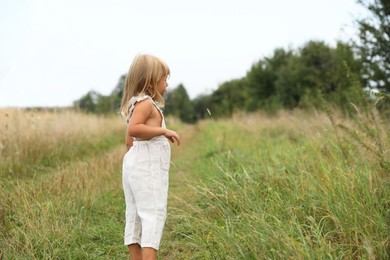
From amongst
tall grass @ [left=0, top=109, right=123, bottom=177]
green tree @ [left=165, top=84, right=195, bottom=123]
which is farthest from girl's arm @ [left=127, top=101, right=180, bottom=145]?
green tree @ [left=165, top=84, right=195, bottom=123]

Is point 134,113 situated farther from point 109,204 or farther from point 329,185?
point 109,204

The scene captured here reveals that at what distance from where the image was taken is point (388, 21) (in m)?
6.22

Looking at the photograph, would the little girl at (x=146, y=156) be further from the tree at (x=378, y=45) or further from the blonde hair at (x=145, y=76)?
the tree at (x=378, y=45)

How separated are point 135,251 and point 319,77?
2006cm

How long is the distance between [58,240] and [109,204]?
122 centimetres

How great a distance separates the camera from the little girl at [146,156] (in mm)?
2189

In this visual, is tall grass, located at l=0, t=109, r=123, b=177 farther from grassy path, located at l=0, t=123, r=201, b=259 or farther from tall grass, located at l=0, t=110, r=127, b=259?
grassy path, located at l=0, t=123, r=201, b=259

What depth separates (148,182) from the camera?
2211mm

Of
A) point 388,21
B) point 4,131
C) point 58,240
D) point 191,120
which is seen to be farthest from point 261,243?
point 191,120

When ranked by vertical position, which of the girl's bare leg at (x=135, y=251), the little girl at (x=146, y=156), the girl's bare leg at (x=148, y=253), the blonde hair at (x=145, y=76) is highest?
the blonde hair at (x=145, y=76)

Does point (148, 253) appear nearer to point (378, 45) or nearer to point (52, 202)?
Result: point (52, 202)

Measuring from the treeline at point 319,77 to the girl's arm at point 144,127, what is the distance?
2.20ft

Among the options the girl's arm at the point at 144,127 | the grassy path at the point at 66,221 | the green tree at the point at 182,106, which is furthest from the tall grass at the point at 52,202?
the green tree at the point at 182,106

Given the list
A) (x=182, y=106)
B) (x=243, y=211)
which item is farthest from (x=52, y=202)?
(x=182, y=106)
